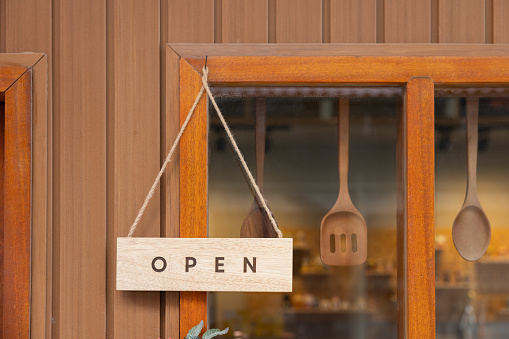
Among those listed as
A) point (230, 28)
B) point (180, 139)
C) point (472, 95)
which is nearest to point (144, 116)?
point (180, 139)

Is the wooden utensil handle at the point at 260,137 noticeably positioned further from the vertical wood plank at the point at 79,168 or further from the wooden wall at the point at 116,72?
the vertical wood plank at the point at 79,168

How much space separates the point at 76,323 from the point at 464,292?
1004 mm

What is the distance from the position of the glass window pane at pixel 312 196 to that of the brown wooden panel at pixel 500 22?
29 centimetres

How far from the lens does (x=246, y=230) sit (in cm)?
119

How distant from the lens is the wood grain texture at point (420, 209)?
1.15 metres

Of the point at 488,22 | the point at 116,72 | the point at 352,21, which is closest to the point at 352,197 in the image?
the point at 352,21

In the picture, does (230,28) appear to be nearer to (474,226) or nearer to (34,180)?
(34,180)

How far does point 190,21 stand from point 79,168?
473 millimetres

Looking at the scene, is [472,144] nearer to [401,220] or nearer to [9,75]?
[401,220]

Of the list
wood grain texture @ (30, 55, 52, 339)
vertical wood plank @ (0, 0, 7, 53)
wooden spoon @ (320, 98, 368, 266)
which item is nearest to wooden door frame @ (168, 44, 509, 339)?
wooden spoon @ (320, 98, 368, 266)

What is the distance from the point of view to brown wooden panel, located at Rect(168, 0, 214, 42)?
1.19m

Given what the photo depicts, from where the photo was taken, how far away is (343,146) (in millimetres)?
1203

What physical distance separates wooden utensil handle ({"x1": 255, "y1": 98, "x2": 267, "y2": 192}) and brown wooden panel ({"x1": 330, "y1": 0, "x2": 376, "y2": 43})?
0.25 metres

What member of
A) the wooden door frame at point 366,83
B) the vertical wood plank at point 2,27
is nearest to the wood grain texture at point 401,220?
the wooden door frame at point 366,83
